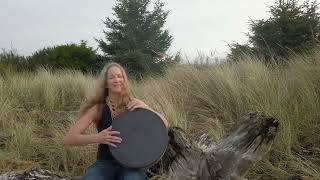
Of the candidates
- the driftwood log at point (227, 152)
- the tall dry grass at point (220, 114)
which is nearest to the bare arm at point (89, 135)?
the driftwood log at point (227, 152)

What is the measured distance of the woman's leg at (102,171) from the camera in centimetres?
392

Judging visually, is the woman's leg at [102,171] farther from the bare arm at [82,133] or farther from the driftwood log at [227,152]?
the driftwood log at [227,152]

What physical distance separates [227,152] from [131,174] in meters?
0.77

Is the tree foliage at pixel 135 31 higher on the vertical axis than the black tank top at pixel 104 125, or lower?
higher

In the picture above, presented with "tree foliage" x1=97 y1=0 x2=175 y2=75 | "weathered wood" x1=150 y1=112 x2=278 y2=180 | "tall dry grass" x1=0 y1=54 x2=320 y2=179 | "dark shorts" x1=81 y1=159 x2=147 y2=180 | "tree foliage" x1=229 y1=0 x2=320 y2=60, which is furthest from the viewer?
"tree foliage" x1=97 y1=0 x2=175 y2=75

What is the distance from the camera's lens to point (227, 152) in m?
3.86

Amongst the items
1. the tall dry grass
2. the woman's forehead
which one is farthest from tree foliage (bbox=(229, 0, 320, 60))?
the woman's forehead

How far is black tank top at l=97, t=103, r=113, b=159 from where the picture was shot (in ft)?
13.4

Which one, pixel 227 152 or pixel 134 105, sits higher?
pixel 134 105

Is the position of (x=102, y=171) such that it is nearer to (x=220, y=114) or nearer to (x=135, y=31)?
(x=220, y=114)

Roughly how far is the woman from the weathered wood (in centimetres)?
30

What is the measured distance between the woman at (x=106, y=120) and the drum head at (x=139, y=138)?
0.05m

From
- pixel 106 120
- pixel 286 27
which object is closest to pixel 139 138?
pixel 106 120

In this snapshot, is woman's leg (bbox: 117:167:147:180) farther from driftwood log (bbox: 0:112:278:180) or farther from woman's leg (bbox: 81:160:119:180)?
driftwood log (bbox: 0:112:278:180)
